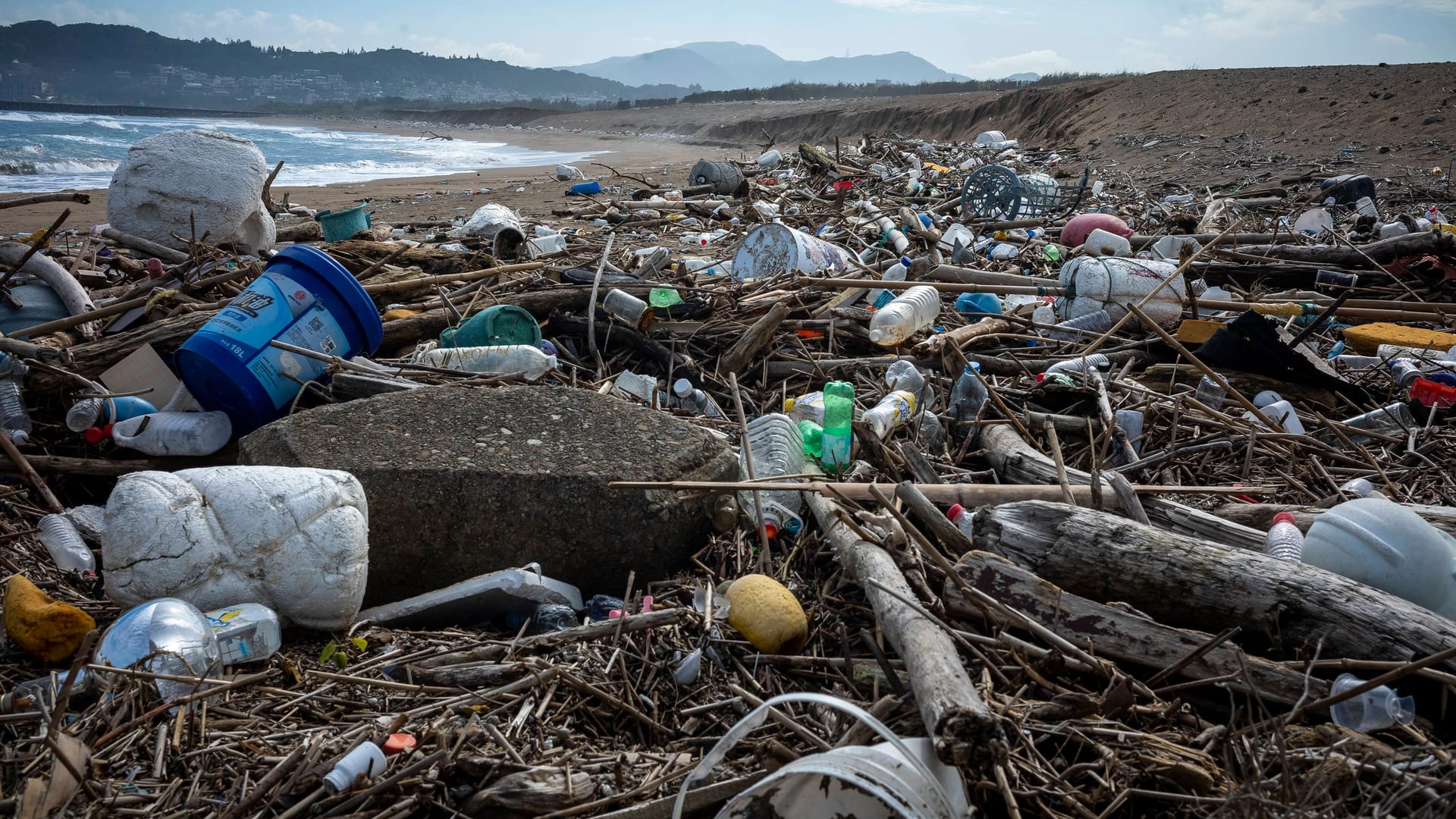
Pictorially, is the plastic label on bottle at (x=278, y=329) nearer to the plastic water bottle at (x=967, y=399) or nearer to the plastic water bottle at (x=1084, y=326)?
the plastic water bottle at (x=967, y=399)

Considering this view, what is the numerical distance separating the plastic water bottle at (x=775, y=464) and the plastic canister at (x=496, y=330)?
1304 millimetres

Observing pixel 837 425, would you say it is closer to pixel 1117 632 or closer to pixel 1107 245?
pixel 1117 632

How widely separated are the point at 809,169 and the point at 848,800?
1079 cm

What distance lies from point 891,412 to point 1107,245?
3179 millimetres

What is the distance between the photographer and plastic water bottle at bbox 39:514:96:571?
2.50 meters

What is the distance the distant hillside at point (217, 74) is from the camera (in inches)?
3322

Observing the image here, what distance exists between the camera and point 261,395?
316 centimetres

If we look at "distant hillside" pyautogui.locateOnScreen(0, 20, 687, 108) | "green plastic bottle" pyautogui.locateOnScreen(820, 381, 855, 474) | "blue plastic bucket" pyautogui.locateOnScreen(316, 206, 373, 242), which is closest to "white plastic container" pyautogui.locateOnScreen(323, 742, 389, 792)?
"green plastic bottle" pyautogui.locateOnScreen(820, 381, 855, 474)

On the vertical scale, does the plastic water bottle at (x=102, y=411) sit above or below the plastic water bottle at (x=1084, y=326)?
below

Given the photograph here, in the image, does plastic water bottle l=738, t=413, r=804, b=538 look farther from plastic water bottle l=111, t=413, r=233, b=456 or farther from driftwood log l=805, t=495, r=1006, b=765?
plastic water bottle l=111, t=413, r=233, b=456

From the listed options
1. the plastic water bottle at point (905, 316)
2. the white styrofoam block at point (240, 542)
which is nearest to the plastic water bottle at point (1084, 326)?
the plastic water bottle at point (905, 316)

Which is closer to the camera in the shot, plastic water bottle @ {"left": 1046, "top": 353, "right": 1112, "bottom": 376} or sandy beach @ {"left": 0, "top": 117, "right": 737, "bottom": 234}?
plastic water bottle @ {"left": 1046, "top": 353, "right": 1112, "bottom": 376}

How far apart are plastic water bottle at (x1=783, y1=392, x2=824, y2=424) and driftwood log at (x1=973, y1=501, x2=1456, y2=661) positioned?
1242 mm

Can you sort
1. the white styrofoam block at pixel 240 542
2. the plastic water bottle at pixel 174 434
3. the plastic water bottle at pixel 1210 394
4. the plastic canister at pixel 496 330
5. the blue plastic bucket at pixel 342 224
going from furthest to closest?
the blue plastic bucket at pixel 342 224, the plastic canister at pixel 496 330, the plastic water bottle at pixel 1210 394, the plastic water bottle at pixel 174 434, the white styrofoam block at pixel 240 542
